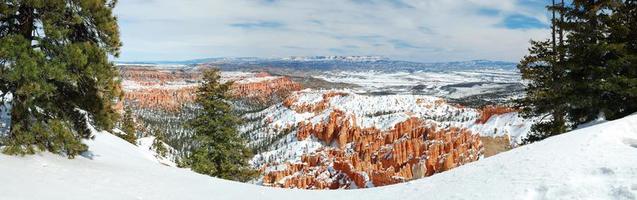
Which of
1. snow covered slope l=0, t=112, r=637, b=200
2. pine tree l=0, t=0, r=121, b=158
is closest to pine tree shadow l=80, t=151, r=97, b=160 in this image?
snow covered slope l=0, t=112, r=637, b=200

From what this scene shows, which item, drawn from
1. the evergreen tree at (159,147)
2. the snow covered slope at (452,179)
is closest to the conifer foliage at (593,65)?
the snow covered slope at (452,179)

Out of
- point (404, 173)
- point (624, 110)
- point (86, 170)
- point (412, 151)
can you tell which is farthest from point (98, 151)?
point (412, 151)

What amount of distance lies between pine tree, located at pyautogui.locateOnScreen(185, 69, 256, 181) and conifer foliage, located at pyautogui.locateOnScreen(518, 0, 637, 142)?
58.6ft

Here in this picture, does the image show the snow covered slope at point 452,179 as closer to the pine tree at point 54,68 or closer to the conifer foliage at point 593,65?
the pine tree at point 54,68

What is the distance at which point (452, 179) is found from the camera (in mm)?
15234

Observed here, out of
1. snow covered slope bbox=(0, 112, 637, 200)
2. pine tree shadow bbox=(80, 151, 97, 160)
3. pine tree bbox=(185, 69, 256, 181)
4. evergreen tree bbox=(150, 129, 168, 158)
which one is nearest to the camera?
snow covered slope bbox=(0, 112, 637, 200)

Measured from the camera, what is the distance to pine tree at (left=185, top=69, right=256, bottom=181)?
1181 inches

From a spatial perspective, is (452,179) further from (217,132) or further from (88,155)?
(217,132)

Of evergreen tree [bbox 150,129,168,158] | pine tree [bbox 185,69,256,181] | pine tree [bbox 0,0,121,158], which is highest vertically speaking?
pine tree [bbox 0,0,121,158]

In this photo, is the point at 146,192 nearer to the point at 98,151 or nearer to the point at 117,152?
the point at 98,151

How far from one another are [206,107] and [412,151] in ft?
215

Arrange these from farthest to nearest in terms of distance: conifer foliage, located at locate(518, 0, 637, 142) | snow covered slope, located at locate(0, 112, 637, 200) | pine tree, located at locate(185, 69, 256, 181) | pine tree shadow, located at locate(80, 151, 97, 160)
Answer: pine tree, located at locate(185, 69, 256, 181) < conifer foliage, located at locate(518, 0, 637, 142) < pine tree shadow, located at locate(80, 151, 97, 160) < snow covered slope, located at locate(0, 112, 637, 200)

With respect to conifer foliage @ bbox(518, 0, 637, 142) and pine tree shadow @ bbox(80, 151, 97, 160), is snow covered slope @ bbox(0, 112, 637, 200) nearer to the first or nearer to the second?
pine tree shadow @ bbox(80, 151, 97, 160)

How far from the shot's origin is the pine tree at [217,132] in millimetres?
30000
